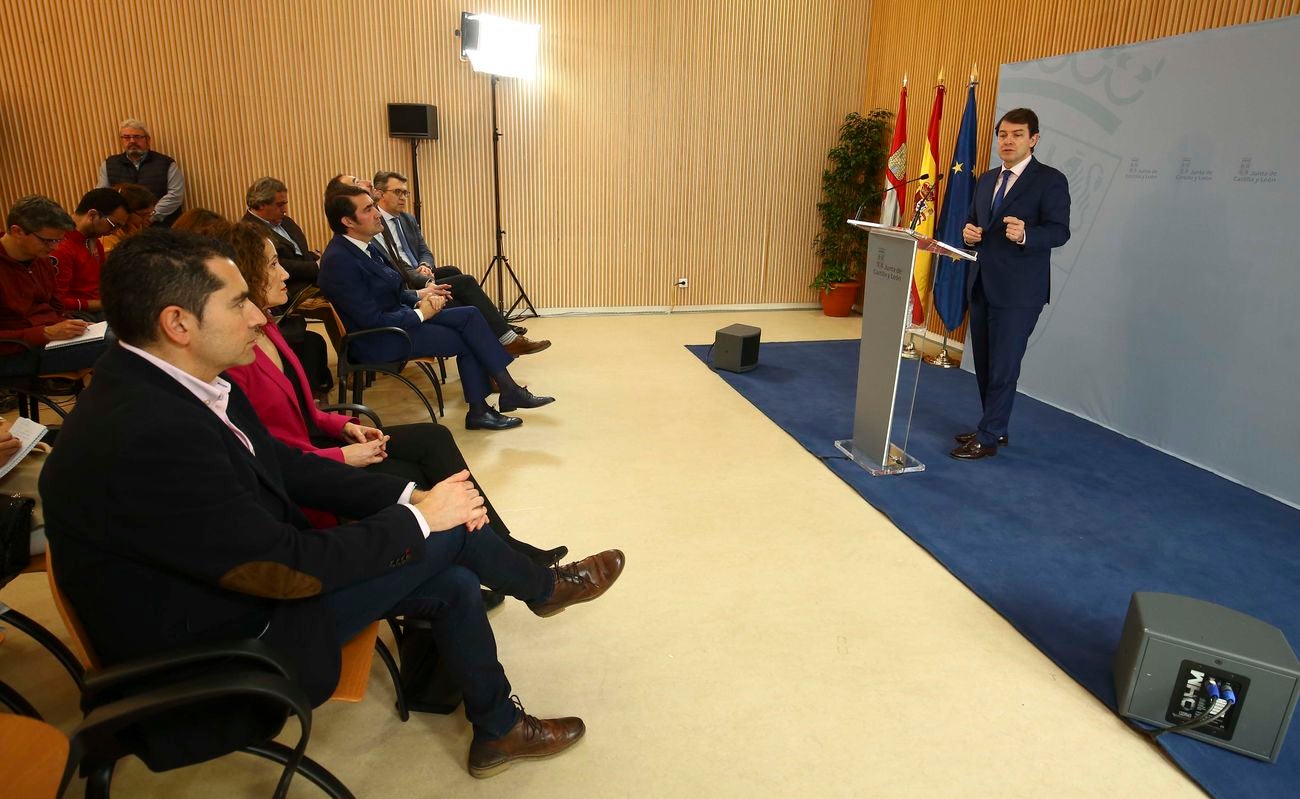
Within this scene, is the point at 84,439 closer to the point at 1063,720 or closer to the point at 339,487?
the point at 339,487

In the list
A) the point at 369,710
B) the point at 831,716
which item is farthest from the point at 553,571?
the point at 831,716

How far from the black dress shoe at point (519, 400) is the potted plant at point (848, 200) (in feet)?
14.2

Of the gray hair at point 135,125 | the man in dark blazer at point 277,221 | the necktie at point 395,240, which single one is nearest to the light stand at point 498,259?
the necktie at point 395,240

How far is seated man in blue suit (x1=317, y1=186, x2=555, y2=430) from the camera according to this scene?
3.86 m

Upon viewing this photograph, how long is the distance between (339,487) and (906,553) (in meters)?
2.28

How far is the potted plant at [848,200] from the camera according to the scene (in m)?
7.59

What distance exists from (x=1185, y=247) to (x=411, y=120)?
19.2ft

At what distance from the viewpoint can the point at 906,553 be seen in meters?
3.17

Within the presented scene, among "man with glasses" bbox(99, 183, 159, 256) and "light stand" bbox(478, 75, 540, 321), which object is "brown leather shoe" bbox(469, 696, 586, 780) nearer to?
"man with glasses" bbox(99, 183, 159, 256)

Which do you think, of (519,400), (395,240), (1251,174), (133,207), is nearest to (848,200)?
(1251,174)

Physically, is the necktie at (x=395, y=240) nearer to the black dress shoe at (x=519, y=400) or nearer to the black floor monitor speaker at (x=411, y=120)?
the black dress shoe at (x=519, y=400)

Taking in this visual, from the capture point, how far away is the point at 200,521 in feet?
4.49

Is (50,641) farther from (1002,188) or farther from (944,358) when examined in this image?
(944,358)

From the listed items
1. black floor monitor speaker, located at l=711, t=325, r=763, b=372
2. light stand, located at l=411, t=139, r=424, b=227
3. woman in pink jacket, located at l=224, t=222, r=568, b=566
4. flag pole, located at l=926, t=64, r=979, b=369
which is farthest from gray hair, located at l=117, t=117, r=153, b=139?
flag pole, located at l=926, t=64, r=979, b=369
